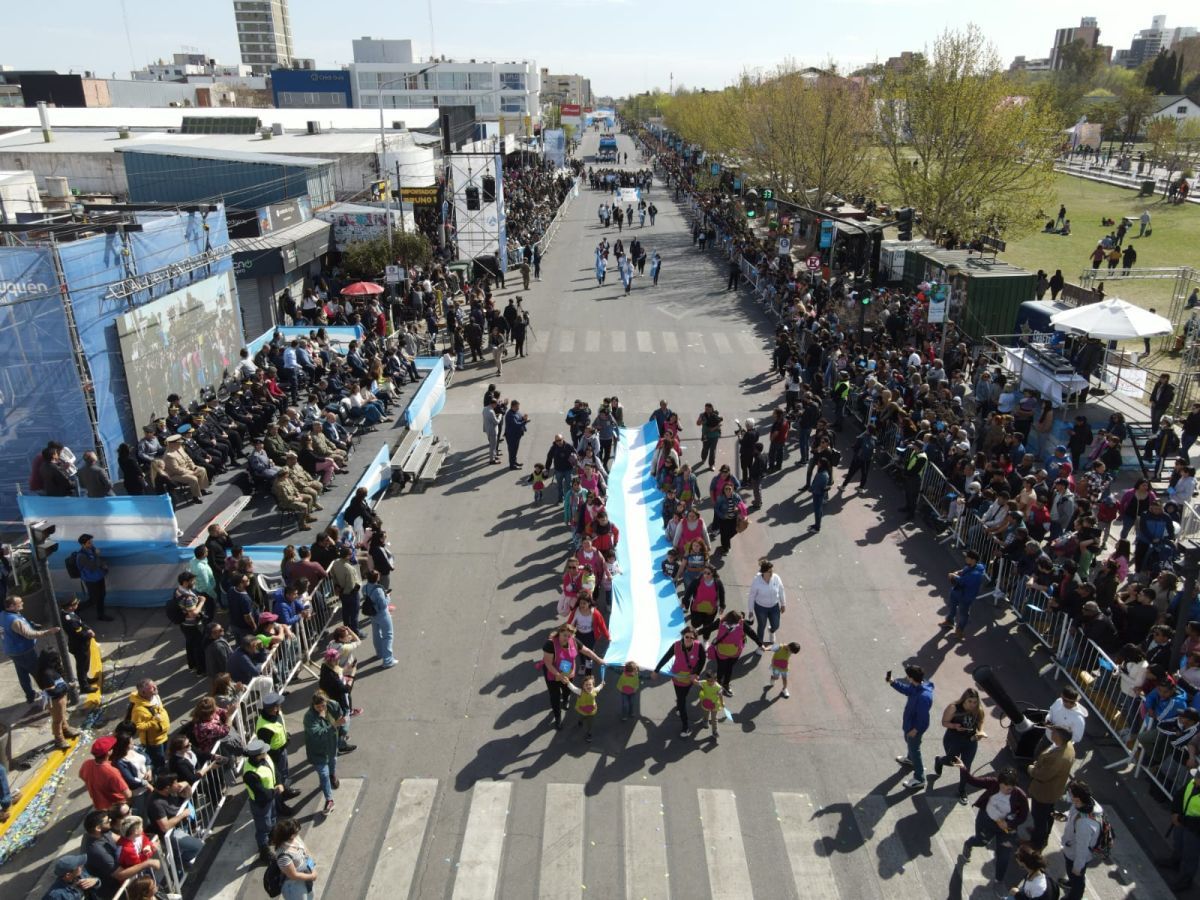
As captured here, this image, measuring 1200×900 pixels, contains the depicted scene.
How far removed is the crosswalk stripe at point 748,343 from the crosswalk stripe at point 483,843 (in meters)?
19.6

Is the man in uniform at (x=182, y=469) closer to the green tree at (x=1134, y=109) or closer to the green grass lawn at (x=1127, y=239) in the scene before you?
the green grass lawn at (x=1127, y=239)

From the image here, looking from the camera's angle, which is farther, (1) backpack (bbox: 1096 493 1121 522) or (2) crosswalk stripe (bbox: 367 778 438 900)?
(1) backpack (bbox: 1096 493 1121 522)

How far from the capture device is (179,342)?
729 inches

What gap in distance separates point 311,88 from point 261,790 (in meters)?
128

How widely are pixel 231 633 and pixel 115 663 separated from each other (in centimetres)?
155

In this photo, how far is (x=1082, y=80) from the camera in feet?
478

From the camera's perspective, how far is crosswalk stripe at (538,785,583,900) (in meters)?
7.83

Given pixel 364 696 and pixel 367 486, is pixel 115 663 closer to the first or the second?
pixel 364 696

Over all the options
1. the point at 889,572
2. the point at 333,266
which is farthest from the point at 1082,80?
the point at 889,572

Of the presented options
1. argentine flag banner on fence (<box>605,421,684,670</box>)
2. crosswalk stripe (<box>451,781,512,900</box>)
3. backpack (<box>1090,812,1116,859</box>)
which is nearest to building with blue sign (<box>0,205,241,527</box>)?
argentine flag banner on fence (<box>605,421,684,670</box>)

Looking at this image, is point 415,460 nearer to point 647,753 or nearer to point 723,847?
point 647,753

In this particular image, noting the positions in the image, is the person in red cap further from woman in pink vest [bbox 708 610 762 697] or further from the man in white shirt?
the man in white shirt

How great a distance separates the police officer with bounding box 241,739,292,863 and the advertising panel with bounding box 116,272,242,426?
440 inches

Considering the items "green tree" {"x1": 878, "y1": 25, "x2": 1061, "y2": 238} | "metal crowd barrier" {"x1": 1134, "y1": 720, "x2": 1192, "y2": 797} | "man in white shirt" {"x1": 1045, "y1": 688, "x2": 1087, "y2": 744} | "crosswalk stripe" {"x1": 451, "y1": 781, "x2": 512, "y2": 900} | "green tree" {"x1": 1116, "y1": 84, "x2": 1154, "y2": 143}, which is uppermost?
"green tree" {"x1": 1116, "y1": 84, "x2": 1154, "y2": 143}
